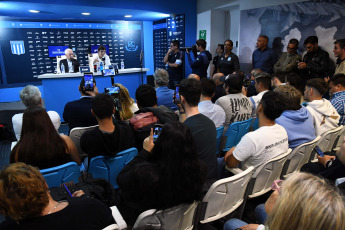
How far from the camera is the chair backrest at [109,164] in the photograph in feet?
6.64

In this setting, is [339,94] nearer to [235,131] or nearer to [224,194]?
[235,131]

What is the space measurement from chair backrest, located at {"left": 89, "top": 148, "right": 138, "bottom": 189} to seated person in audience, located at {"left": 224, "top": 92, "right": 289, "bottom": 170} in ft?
2.84

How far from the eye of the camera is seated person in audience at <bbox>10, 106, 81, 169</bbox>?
176cm

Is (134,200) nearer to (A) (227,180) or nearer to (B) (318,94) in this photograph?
(A) (227,180)

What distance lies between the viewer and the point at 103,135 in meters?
2.02

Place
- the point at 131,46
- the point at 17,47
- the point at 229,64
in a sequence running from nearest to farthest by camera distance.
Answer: the point at 229,64
the point at 17,47
the point at 131,46

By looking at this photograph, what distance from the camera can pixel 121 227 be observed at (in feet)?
4.34

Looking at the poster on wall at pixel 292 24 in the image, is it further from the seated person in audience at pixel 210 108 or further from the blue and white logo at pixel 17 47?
the blue and white logo at pixel 17 47

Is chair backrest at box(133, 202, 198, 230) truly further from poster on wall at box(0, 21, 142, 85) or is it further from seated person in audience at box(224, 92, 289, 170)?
poster on wall at box(0, 21, 142, 85)

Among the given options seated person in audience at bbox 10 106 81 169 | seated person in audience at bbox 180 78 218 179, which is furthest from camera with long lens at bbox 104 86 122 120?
seated person in audience at bbox 180 78 218 179

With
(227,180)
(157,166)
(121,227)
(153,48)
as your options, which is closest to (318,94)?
(227,180)

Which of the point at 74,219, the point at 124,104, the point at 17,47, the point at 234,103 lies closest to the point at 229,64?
the point at 234,103

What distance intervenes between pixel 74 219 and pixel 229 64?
526 centimetres

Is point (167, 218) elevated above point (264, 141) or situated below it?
below
